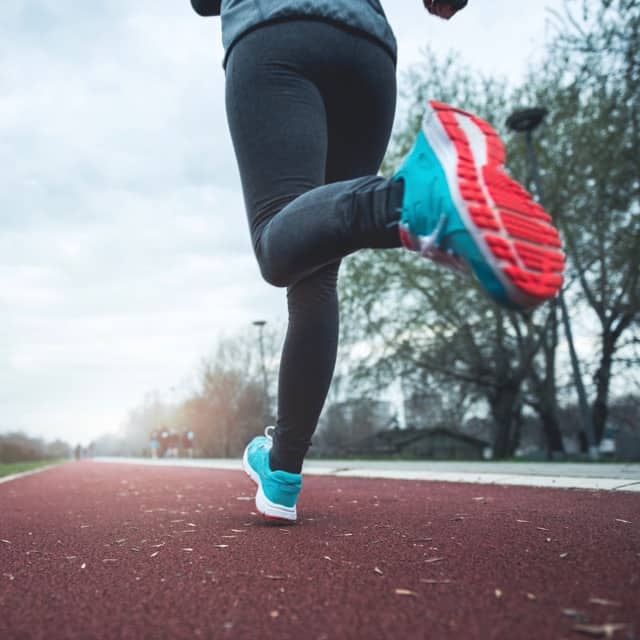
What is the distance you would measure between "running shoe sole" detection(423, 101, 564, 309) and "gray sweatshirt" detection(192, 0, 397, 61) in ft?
2.04

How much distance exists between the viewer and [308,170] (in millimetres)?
1511

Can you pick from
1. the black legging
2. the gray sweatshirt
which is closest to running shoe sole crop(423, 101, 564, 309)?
the black legging

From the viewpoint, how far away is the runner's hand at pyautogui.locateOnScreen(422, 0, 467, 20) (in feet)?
5.50

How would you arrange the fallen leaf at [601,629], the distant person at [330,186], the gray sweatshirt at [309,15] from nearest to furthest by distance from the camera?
the fallen leaf at [601,629] → the distant person at [330,186] → the gray sweatshirt at [309,15]

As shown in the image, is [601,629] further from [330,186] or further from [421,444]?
[421,444]

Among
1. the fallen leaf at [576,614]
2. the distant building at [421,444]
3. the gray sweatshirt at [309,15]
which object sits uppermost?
the gray sweatshirt at [309,15]

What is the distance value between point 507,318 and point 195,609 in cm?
1798

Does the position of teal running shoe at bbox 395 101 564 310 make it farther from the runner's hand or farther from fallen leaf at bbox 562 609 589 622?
the runner's hand

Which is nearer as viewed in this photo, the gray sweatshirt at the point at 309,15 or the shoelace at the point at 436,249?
the shoelace at the point at 436,249

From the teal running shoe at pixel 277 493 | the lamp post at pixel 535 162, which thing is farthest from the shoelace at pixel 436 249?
the lamp post at pixel 535 162

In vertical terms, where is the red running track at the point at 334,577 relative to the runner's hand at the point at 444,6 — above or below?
below

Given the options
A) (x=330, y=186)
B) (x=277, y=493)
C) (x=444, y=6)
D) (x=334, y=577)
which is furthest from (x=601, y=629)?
(x=444, y=6)

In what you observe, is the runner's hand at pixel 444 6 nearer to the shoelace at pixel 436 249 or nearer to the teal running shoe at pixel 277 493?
the shoelace at pixel 436 249

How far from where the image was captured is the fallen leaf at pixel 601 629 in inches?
29.0
